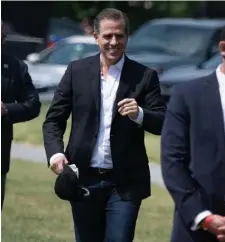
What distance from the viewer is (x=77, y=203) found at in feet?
21.3

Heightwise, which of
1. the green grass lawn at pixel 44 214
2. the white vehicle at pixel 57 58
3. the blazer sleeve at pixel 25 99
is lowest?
the white vehicle at pixel 57 58

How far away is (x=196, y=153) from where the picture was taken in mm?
4988

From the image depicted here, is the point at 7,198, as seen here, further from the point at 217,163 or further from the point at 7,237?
the point at 217,163

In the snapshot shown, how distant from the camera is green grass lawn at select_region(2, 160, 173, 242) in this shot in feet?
31.3

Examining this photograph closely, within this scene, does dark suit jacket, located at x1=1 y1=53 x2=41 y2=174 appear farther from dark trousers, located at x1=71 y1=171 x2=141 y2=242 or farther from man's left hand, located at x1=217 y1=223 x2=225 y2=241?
man's left hand, located at x1=217 y1=223 x2=225 y2=241

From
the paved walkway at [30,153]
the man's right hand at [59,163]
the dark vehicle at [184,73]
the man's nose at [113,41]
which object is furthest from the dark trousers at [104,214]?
the dark vehicle at [184,73]

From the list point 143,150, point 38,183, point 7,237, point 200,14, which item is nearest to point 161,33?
point 38,183

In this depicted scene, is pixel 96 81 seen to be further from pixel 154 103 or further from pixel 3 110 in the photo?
pixel 3 110

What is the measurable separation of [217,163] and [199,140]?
0.13 meters

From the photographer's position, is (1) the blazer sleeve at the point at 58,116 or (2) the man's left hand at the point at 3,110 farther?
(2) the man's left hand at the point at 3,110

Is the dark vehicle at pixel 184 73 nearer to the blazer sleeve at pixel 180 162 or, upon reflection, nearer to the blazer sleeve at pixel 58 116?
the blazer sleeve at pixel 58 116

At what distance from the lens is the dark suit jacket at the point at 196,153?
4965 mm

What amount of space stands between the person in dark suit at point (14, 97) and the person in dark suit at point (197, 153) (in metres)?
2.99

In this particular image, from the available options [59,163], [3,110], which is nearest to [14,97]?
[3,110]
